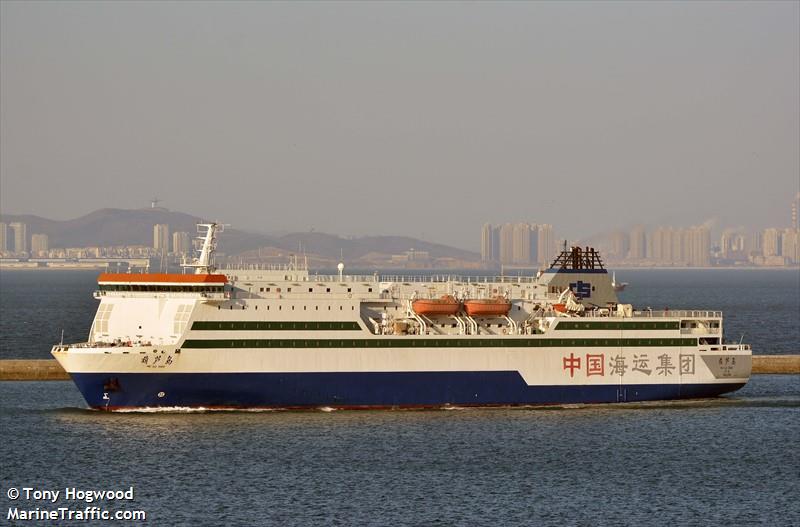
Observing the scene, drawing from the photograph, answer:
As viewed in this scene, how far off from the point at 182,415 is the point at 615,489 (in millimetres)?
16661

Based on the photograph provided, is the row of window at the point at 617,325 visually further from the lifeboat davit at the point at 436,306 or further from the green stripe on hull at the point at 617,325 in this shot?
the lifeboat davit at the point at 436,306

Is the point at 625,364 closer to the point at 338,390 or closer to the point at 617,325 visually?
the point at 617,325

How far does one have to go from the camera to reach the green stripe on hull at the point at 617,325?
48.4 m

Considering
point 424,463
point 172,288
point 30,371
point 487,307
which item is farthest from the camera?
point 30,371

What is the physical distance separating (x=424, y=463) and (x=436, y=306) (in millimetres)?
11374

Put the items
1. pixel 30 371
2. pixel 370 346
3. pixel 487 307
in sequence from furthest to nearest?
pixel 30 371 < pixel 487 307 < pixel 370 346

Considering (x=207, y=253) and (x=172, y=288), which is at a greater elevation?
(x=207, y=253)

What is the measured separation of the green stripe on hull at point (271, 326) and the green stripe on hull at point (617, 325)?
27.2ft

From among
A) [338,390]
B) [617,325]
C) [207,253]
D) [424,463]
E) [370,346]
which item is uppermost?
[207,253]

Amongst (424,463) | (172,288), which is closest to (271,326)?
(172,288)

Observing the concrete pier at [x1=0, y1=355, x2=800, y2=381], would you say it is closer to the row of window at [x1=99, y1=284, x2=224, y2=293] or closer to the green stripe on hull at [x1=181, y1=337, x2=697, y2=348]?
the row of window at [x1=99, y1=284, x2=224, y2=293]

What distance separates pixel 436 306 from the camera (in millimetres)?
47625

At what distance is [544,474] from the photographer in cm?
3612

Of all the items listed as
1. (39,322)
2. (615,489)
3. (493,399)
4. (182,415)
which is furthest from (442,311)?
(39,322)
